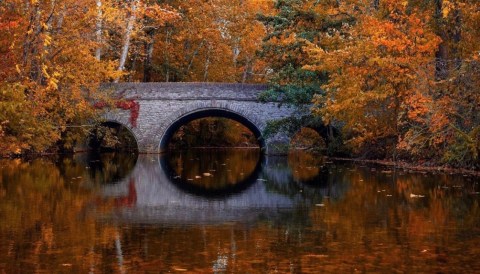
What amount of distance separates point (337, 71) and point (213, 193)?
431 inches

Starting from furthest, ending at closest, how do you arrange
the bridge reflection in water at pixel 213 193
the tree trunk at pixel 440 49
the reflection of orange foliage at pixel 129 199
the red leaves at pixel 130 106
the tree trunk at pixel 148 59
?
the tree trunk at pixel 148 59, the red leaves at pixel 130 106, the tree trunk at pixel 440 49, the reflection of orange foliage at pixel 129 199, the bridge reflection in water at pixel 213 193

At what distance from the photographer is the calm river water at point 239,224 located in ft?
27.1

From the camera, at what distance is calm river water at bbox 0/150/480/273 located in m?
8.27

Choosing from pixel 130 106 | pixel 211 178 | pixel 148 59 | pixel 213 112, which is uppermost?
pixel 148 59

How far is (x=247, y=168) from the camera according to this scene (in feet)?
84.4

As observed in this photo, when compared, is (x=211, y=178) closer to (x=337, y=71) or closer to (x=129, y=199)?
(x=129, y=199)

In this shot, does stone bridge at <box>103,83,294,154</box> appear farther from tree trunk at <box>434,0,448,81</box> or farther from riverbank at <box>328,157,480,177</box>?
tree trunk at <box>434,0,448,81</box>

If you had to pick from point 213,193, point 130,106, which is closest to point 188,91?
point 130,106

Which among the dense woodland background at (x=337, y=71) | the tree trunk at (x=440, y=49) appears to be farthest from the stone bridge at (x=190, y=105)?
the tree trunk at (x=440, y=49)

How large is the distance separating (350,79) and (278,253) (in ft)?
53.6

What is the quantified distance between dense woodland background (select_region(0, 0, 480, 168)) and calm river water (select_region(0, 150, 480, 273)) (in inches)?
90.6

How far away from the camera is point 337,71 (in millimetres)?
25969

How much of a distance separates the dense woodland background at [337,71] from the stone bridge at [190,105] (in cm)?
126

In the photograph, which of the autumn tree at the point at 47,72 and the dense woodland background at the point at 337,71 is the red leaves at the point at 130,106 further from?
the autumn tree at the point at 47,72
